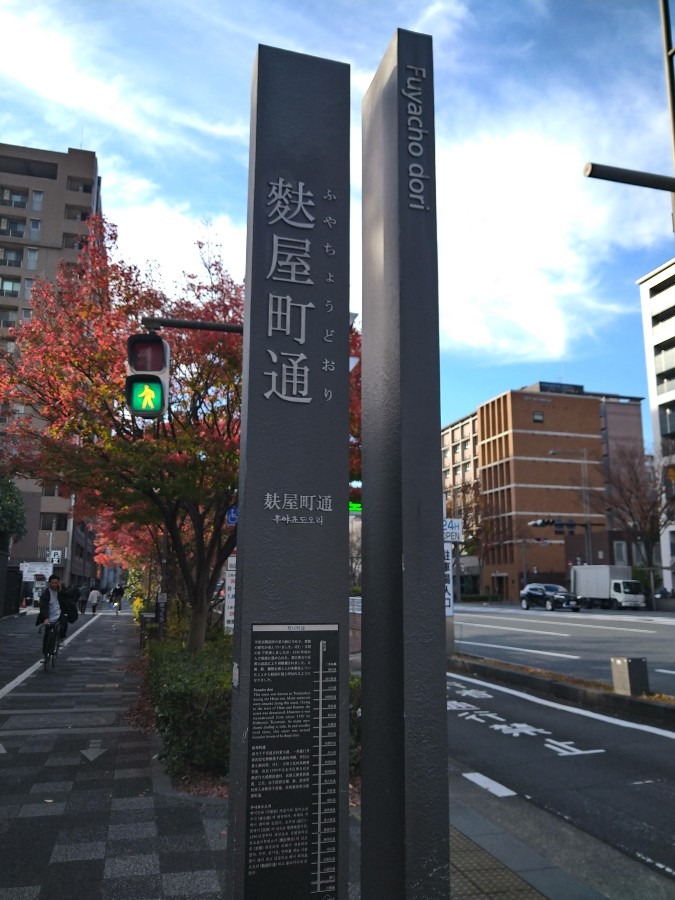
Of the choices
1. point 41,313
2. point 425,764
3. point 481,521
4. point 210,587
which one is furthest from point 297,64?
point 481,521

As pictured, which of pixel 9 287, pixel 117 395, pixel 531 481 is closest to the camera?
pixel 117 395

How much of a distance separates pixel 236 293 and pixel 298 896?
29.3 feet

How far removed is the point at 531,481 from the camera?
247 ft

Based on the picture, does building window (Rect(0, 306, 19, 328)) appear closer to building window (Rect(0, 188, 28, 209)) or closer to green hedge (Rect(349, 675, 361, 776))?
building window (Rect(0, 188, 28, 209))

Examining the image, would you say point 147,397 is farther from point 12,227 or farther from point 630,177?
point 12,227

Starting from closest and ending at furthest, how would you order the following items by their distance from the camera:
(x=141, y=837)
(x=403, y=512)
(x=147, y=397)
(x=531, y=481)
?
(x=403, y=512) → (x=141, y=837) → (x=147, y=397) → (x=531, y=481)

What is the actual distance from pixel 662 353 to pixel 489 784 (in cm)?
5433

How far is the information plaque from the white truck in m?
46.9

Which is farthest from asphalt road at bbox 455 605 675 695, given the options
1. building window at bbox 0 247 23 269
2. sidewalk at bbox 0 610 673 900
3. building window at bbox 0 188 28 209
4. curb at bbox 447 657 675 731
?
building window at bbox 0 188 28 209

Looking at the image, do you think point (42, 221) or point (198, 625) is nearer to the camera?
point (198, 625)

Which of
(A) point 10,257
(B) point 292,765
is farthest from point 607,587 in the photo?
(A) point 10,257

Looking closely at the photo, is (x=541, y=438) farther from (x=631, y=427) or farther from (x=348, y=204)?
(x=348, y=204)

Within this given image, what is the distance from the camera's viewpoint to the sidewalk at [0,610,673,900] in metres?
4.41

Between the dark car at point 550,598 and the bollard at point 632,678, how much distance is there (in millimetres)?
34530
